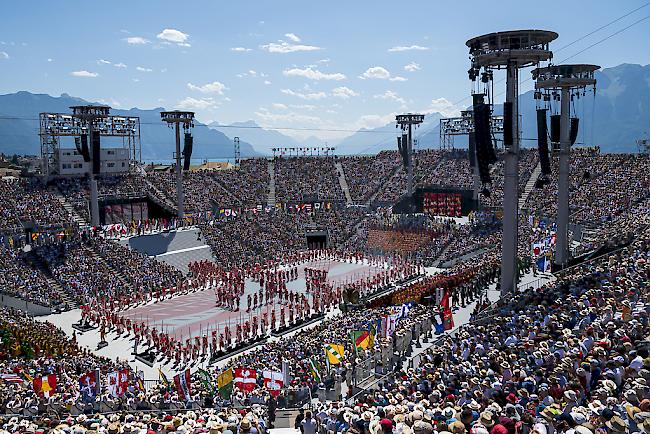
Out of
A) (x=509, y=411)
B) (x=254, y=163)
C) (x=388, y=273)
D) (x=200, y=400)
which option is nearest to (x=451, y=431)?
(x=509, y=411)

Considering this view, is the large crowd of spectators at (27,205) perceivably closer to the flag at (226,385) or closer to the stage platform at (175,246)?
the stage platform at (175,246)

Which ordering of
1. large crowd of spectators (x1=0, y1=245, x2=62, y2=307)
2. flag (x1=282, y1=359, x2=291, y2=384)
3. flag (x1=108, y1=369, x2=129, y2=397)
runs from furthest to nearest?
large crowd of spectators (x1=0, y1=245, x2=62, y2=307) → flag (x1=108, y1=369, x2=129, y2=397) → flag (x1=282, y1=359, x2=291, y2=384)

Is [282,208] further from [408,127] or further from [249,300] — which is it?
[249,300]

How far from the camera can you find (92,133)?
41531mm

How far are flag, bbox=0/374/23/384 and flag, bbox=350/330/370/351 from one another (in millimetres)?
9690

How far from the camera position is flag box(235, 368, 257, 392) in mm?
16069

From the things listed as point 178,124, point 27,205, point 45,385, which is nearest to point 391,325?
point 45,385

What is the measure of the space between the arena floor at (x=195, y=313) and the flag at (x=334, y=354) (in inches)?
445

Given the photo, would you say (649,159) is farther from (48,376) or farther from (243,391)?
(48,376)

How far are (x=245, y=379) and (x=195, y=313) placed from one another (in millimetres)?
14995

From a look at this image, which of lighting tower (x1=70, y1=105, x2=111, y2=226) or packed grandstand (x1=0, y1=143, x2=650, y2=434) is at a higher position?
lighting tower (x1=70, y1=105, x2=111, y2=226)

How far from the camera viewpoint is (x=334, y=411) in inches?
380

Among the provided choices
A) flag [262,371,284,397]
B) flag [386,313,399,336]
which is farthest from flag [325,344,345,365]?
flag [386,313,399,336]

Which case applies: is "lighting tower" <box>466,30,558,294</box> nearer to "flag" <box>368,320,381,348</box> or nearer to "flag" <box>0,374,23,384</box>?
"flag" <box>368,320,381,348</box>
